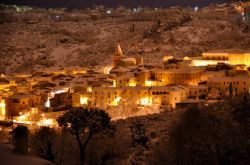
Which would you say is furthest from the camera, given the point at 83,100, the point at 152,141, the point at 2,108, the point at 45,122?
the point at 2,108

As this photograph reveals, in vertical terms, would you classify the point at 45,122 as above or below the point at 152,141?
above

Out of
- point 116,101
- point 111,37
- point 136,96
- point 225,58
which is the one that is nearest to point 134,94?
point 136,96

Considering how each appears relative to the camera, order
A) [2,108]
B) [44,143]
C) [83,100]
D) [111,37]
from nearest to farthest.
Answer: [44,143] < [83,100] < [2,108] < [111,37]

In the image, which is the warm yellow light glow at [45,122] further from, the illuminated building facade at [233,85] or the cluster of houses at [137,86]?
the illuminated building facade at [233,85]

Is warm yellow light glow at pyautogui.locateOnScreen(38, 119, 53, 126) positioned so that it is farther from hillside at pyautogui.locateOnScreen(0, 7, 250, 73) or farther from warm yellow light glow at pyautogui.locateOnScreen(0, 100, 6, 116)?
hillside at pyautogui.locateOnScreen(0, 7, 250, 73)

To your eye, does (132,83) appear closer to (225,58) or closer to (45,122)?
(45,122)

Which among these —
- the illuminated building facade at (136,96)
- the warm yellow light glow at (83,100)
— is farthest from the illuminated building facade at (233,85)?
the warm yellow light glow at (83,100)

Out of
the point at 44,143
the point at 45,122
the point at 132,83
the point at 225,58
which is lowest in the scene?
the point at 44,143

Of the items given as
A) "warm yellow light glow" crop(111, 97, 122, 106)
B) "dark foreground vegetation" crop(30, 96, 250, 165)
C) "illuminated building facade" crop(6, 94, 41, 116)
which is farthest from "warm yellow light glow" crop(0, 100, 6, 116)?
"dark foreground vegetation" crop(30, 96, 250, 165)
